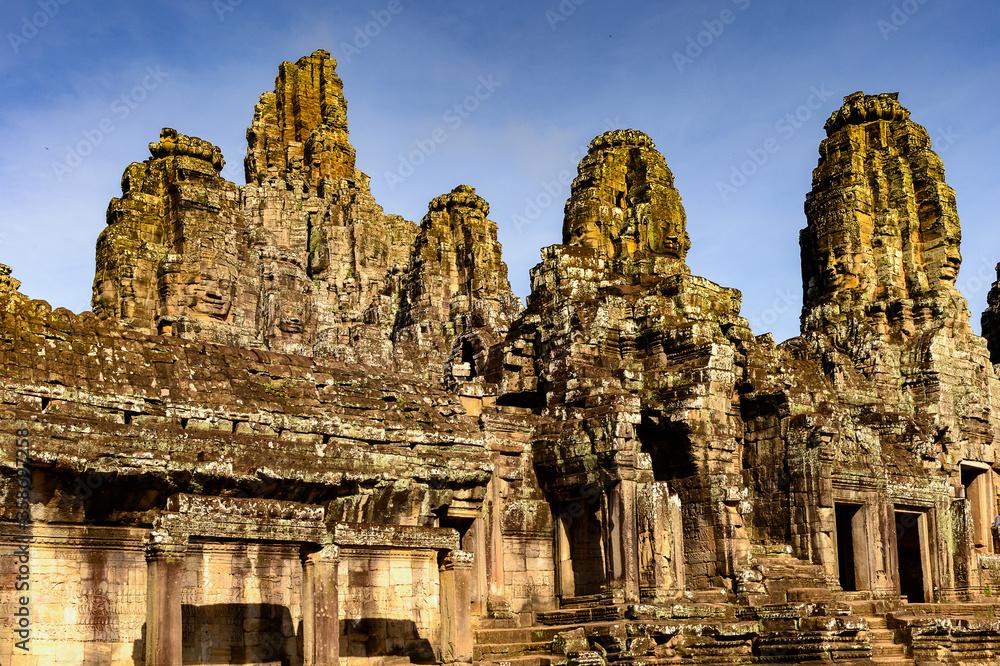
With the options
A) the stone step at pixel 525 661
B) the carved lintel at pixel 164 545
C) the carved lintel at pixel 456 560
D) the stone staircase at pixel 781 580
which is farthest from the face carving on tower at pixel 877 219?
the carved lintel at pixel 164 545

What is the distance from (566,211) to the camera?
31.0m

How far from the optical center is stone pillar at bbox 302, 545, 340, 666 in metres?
16.9

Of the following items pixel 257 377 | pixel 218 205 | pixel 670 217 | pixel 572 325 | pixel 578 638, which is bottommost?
pixel 578 638

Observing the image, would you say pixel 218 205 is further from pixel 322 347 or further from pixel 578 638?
pixel 578 638

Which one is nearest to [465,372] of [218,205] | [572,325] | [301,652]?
[572,325]

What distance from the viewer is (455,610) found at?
18.6m

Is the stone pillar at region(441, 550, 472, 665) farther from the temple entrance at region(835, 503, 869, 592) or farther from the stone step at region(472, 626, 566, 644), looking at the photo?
the temple entrance at region(835, 503, 869, 592)

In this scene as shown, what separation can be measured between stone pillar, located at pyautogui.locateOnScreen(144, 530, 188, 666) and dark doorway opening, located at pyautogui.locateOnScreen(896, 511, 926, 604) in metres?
18.7

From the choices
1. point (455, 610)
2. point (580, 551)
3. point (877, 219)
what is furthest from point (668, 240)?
point (455, 610)

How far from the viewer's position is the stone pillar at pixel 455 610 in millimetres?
18531

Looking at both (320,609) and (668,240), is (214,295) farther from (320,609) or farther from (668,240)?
(320,609)

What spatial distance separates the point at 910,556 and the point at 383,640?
1487cm

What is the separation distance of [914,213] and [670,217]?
1070cm

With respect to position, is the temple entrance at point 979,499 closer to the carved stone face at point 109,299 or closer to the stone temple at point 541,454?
the stone temple at point 541,454
